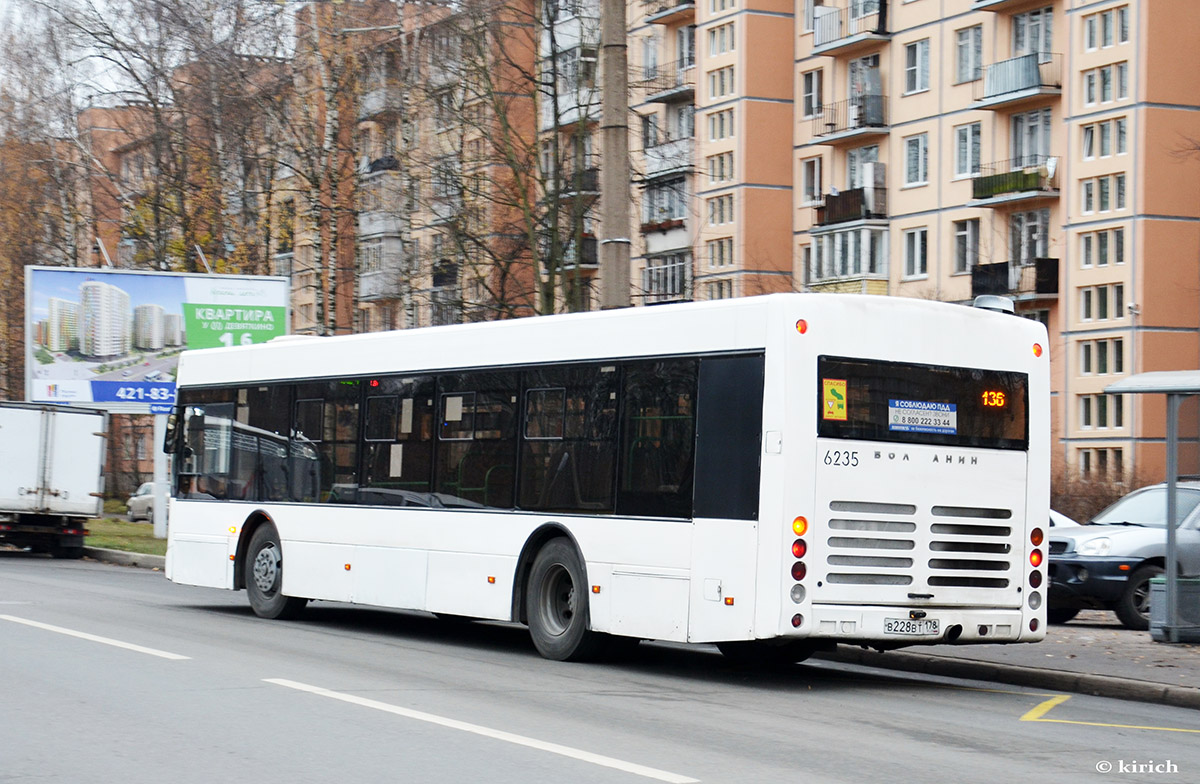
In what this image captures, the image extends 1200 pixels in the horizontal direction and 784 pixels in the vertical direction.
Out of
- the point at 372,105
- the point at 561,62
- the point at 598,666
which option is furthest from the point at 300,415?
the point at 372,105

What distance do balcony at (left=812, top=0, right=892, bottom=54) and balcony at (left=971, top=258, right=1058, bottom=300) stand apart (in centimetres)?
1024

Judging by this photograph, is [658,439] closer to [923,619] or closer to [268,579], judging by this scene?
[923,619]

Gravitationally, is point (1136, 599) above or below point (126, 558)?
above

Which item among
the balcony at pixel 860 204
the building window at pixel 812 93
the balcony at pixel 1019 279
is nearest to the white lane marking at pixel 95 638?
the balcony at pixel 1019 279

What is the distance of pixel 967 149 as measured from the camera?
5728 cm

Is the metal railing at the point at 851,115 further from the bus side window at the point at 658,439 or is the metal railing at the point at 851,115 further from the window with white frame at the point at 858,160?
the bus side window at the point at 658,439

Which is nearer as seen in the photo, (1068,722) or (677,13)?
(1068,722)

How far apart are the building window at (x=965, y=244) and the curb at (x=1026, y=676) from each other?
43.0m

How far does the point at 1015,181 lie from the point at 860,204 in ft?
23.9

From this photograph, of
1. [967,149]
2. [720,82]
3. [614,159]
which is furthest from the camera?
[720,82]

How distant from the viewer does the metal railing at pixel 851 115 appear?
198 ft

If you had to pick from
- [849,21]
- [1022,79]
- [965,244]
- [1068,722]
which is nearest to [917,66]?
[849,21]

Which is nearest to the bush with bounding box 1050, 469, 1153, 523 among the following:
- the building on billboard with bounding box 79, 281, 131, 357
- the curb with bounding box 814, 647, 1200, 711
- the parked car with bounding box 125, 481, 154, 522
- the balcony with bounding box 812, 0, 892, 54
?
the building on billboard with bounding box 79, 281, 131, 357

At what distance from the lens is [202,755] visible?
852cm
